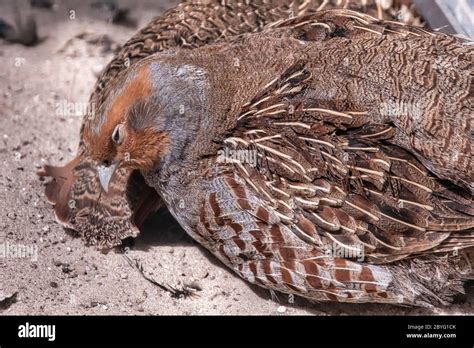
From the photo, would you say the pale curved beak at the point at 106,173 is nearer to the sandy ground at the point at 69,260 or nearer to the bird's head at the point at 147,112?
the bird's head at the point at 147,112

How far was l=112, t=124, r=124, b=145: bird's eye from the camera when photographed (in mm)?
5609

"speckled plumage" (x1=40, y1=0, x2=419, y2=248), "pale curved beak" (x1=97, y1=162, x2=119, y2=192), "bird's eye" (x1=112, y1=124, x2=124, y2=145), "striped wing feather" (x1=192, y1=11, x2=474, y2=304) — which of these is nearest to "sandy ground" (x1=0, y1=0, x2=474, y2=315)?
"speckled plumage" (x1=40, y1=0, x2=419, y2=248)

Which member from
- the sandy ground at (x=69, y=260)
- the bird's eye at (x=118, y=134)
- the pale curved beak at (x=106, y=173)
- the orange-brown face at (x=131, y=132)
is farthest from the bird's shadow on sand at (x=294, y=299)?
the bird's eye at (x=118, y=134)

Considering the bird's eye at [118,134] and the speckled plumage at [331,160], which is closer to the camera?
the speckled plumage at [331,160]

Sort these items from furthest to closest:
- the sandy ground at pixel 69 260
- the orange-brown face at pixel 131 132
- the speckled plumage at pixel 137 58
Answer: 1. the speckled plumage at pixel 137 58
2. the sandy ground at pixel 69 260
3. the orange-brown face at pixel 131 132

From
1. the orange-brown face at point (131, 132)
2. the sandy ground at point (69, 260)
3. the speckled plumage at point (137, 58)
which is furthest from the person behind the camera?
the speckled plumage at point (137, 58)

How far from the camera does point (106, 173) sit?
5887 mm

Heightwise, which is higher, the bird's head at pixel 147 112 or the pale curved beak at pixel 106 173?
the bird's head at pixel 147 112

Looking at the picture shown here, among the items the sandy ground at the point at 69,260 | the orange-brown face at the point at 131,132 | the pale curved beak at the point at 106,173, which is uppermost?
the orange-brown face at the point at 131,132

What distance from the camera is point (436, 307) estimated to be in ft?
19.1

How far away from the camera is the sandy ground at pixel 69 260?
5848 millimetres

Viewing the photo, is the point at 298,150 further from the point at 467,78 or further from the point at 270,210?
the point at 467,78

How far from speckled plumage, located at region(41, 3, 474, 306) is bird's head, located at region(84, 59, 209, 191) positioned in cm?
2
